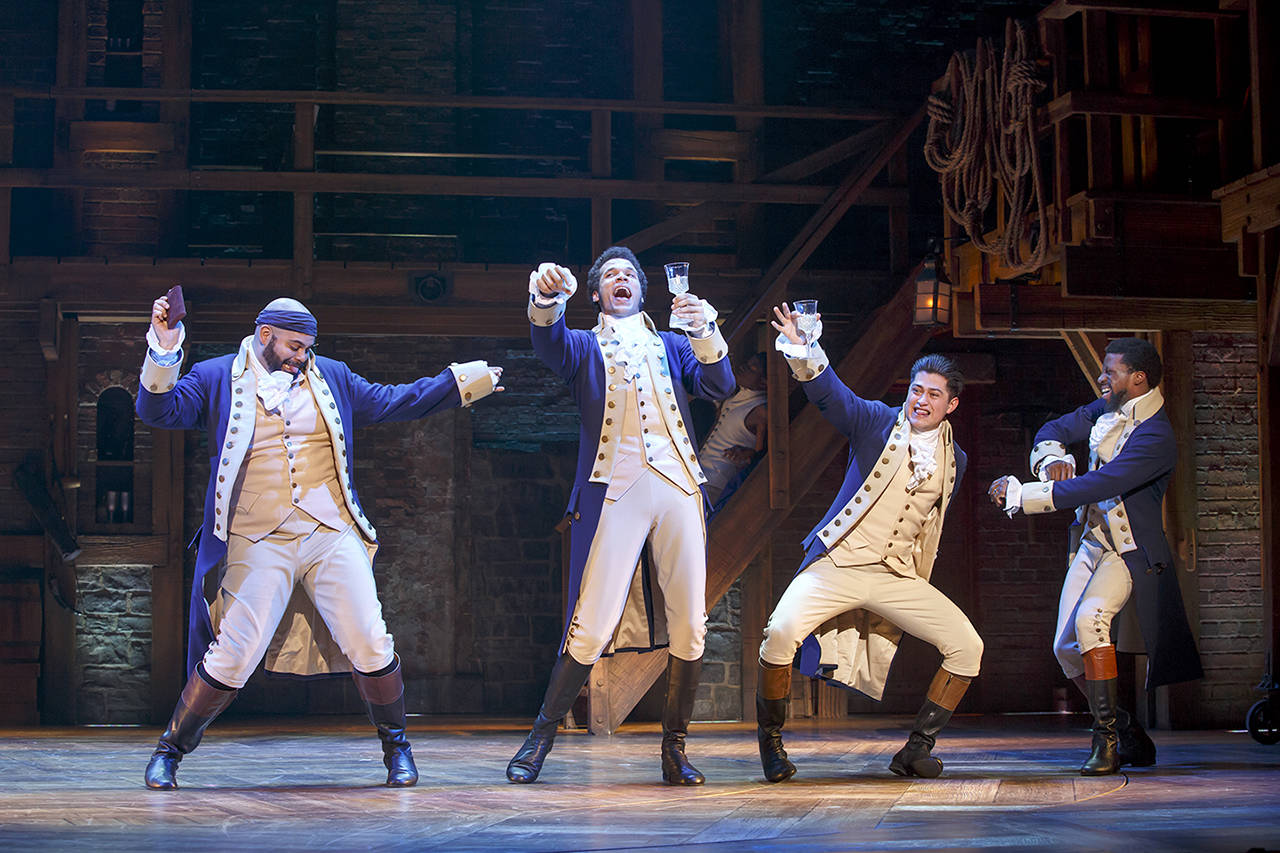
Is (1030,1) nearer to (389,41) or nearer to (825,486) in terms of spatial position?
(825,486)

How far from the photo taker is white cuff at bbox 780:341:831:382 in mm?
5086

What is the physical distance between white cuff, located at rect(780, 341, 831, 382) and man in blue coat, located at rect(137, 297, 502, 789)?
1.05m

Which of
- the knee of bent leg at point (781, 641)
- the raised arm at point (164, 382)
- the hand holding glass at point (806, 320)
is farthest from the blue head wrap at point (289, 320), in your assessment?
the knee of bent leg at point (781, 641)

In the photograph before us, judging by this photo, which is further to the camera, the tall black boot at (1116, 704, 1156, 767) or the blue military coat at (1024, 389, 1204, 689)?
the tall black boot at (1116, 704, 1156, 767)

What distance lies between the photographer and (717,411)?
870cm

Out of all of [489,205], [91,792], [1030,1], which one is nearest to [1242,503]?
[1030,1]

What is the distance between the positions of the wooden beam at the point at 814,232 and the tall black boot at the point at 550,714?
305 centimetres

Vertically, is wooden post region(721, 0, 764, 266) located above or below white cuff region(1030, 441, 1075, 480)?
above

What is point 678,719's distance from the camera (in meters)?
5.01

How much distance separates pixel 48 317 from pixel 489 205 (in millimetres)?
2732

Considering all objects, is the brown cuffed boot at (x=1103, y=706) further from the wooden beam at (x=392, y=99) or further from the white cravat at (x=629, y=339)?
the wooden beam at (x=392, y=99)

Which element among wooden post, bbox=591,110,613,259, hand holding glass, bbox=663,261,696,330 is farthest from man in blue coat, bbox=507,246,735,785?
wooden post, bbox=591,110,613,259

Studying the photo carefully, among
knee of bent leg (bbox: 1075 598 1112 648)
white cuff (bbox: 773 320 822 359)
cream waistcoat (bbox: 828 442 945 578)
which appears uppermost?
white cuff (bbox: 773 320 822 359)

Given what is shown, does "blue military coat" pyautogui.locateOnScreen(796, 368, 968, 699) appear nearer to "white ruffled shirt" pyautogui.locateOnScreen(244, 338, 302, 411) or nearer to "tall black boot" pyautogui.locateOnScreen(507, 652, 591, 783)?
"tall black boot" pyautogui.locateOnScreen(507, 652, 591, 783)
